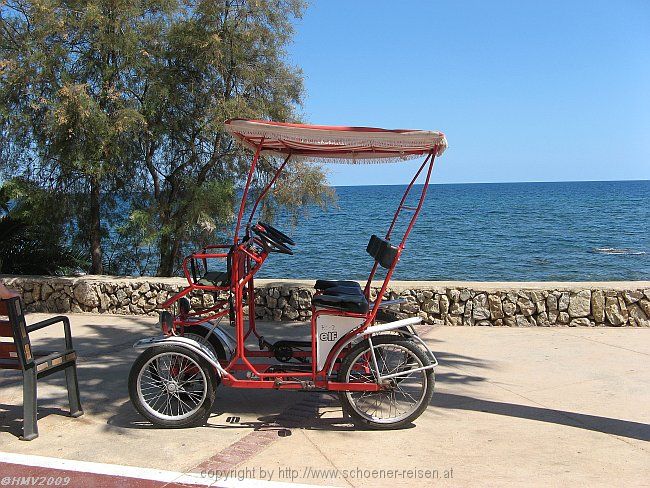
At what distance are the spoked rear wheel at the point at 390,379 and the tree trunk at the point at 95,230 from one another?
726 centimetres

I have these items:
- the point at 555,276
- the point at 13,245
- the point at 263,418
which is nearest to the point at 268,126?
the point at 263,418

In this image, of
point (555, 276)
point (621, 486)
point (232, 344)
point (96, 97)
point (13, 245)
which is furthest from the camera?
point (555, 276)

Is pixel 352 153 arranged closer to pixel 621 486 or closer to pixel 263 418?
pixel 263 418

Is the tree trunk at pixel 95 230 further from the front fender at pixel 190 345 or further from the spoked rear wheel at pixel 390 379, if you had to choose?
the spoked rear wheel at pixel 390 379

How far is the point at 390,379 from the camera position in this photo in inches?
201

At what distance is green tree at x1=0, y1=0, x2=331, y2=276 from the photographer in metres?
9.83

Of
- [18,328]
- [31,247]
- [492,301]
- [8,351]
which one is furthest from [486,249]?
[18,328]

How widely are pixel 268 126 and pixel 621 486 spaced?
3.47 m

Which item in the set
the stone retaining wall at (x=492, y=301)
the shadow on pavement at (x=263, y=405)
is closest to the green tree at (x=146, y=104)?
the stone retaining wall at (x=492, y=301)

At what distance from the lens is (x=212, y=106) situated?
34.8 feet

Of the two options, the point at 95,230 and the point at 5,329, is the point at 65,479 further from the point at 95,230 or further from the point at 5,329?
the point at 95,230

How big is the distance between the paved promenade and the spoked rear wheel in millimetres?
135

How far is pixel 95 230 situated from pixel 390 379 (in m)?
7.85

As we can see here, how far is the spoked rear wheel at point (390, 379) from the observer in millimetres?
5059
